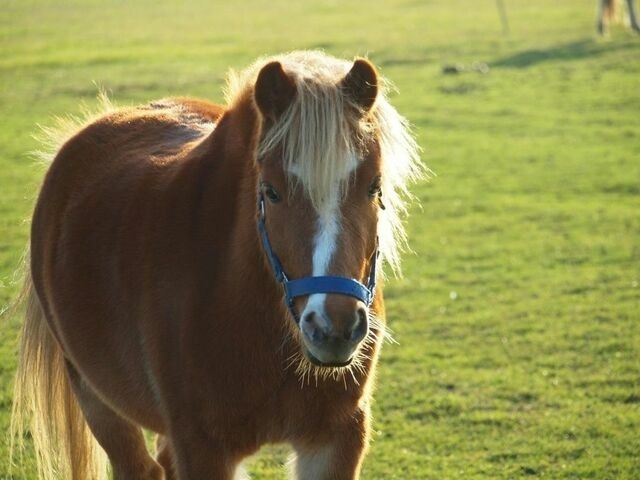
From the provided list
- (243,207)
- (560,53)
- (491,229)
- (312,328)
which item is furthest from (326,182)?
(560,53)

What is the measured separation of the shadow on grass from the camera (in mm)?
21266

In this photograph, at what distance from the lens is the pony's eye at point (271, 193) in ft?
9.69

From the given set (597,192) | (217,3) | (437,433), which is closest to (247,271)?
(437,433)

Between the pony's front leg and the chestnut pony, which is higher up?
the chestnut pony

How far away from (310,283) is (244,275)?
1.54ft

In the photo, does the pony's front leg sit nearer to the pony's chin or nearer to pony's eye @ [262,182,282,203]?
the pony's chin

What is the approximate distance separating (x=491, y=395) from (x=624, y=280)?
9.07 feet

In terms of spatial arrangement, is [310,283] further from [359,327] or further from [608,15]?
[608,15]

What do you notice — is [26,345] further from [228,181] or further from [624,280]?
[624,280]

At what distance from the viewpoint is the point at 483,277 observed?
8672 mm

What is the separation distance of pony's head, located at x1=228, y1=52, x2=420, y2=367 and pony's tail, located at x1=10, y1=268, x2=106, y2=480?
1.90m

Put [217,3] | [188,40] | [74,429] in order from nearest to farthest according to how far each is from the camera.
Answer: [74,429] < [188,40] < [217,3]

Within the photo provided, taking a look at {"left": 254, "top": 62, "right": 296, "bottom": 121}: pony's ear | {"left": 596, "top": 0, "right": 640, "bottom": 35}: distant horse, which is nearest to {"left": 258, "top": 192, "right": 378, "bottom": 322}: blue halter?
{"left": 254, "top": 62, "right": 296, "bottom": 121}: pony's ear

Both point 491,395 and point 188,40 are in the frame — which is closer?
point 491,395
